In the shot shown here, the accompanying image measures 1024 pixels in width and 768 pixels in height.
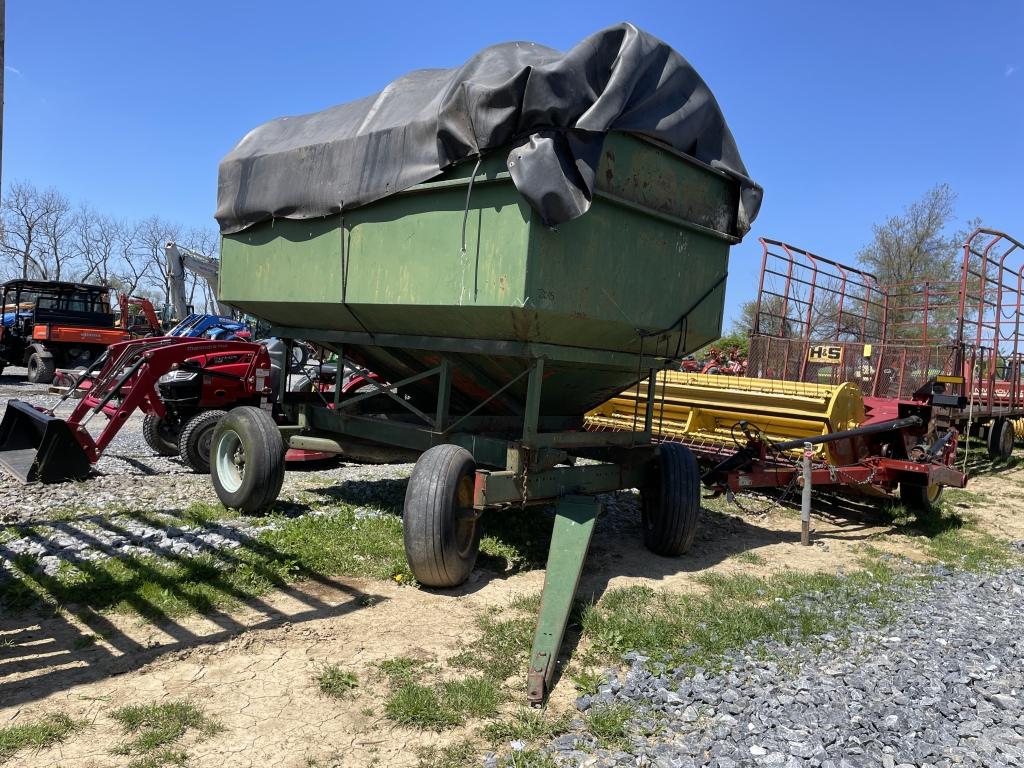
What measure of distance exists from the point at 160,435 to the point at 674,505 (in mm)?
5935

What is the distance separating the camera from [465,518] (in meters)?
4.72

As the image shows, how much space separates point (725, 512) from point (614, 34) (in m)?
5.05

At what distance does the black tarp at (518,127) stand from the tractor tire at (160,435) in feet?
11.1

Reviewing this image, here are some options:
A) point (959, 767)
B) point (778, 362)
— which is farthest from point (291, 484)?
point (778, 362)

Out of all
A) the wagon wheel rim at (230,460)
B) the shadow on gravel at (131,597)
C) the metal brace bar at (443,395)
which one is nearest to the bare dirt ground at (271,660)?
the shadow on gravel at (131,597)

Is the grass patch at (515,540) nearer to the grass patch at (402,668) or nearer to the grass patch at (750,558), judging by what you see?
the grass patch at (402,668)

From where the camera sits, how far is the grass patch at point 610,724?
9.79 ft

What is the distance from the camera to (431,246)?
4887 millimetres

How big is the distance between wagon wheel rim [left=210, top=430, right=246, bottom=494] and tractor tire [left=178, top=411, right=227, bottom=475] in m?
1.16

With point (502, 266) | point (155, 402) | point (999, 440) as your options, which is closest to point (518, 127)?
point (502, 266)

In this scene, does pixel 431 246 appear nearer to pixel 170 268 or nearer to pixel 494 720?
pixel 494 720

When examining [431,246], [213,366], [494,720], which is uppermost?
[431,246]

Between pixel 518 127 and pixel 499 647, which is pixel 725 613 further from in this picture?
pixel 518 127

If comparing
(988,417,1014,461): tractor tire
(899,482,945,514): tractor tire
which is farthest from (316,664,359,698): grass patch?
(988,417,1014,461): tractor tire
